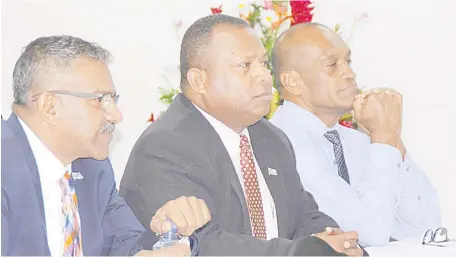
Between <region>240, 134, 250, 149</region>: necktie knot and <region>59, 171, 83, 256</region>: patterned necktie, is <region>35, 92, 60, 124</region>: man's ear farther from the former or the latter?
<region>240, 134, 250, 149</region>: necktie knot

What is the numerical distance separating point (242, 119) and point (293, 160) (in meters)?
0.30

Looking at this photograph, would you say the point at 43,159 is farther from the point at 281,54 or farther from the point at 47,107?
the point at 281,54

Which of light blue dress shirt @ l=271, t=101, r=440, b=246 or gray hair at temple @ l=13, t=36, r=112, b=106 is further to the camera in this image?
light blue dress shirt @ l=271, t=101, r=440, b=246

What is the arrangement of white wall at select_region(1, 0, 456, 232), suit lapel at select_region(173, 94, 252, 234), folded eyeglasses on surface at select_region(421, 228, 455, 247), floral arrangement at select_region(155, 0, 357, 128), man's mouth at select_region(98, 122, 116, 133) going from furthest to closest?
white wall at select_region(1, 0, 456, 232) < floral arrangement at select_region(155, 0, 357, 128) < folded eyeglasses on surface at select_region(421, 228, 455, 247) < suit lapel at select_region(173, 94, 252, 234) < man's mouth at select_region(98, 122, 116, 133)

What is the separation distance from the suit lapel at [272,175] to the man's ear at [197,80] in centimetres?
27

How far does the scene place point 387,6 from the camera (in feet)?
15.1

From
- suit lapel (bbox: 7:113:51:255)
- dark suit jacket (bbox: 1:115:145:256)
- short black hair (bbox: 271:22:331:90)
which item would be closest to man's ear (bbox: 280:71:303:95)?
short black hair (bbox: 271:22:331:90)

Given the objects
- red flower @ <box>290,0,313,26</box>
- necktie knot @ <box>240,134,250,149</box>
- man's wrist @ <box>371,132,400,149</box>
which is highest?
red flower @ <box>290,0,313,26</box>

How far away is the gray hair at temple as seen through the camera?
233 centimetres

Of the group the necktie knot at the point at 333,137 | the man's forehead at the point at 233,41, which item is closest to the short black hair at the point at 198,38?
the man's forehead at the point at 233,41

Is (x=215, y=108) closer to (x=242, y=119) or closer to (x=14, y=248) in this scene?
(x=242, y=119)

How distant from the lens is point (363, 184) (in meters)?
3.17

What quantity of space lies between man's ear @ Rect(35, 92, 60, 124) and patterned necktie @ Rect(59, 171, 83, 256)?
0.61 feet

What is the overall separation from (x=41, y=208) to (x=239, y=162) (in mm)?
852
